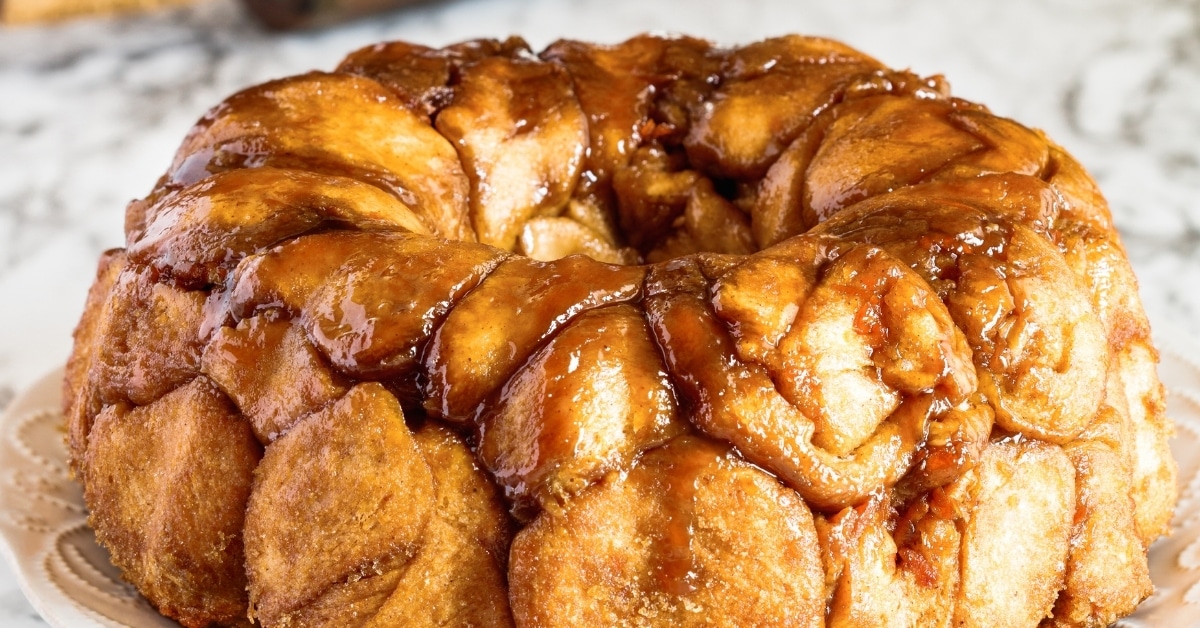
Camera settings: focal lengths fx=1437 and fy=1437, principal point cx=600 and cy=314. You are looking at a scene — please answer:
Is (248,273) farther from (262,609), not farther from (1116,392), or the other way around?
(1116,392)

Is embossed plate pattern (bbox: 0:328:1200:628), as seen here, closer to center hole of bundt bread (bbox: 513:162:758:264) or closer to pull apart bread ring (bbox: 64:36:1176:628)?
pull apart bread ring (bbox: 64:36:1176:628)

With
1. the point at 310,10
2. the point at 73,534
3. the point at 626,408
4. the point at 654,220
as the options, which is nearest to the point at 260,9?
the point at 310,10

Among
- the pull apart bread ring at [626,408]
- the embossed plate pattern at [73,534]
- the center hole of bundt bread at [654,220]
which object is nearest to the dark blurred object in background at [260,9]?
the embossed plate pattern at [73,534]

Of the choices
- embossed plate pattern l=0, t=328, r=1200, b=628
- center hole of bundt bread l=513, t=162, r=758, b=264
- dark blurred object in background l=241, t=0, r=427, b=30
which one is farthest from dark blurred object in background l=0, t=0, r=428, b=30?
center hole of bundt bread l=513, t=162, r=758, b=264

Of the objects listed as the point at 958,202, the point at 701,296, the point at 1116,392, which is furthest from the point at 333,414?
the point at 1116,392

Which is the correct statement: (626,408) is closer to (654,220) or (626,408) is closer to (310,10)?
(654,220)

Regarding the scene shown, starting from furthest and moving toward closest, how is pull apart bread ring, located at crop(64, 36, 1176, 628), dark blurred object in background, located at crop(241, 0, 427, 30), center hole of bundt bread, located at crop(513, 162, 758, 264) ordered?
1. dark blurred object in background, located at crop(241, 0, 427, 30)
2. center hole of bundt bread, located at crop(513, 162, 758, 264)
3. pull apart bread ring, located at crop(64, 36, 1176, 628)
